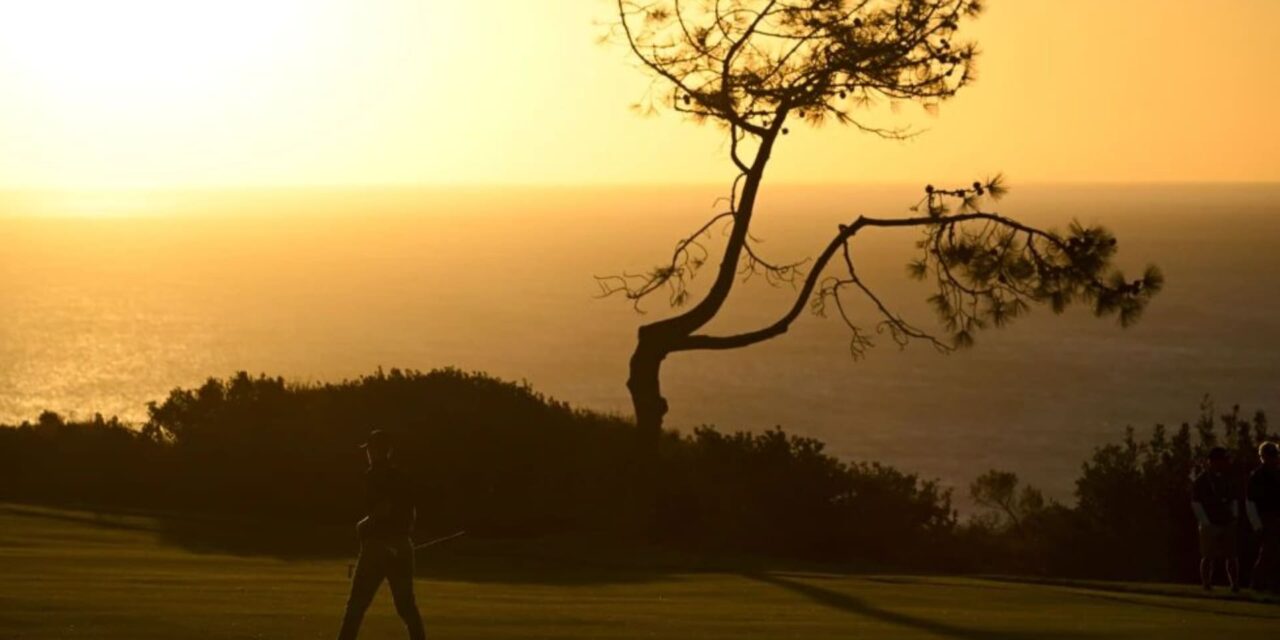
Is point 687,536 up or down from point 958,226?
down

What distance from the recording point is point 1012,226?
3231 cm

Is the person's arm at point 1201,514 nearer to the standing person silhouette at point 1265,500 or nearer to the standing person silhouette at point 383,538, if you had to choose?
the standing person silhouette at point 1265,500

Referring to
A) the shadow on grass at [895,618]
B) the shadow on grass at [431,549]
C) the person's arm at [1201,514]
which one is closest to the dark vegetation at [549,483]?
the shadow on grass at [431,549]

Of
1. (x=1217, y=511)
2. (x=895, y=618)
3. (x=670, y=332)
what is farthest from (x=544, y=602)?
(x=670, y=332)

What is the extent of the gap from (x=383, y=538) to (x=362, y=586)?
1.39 feet

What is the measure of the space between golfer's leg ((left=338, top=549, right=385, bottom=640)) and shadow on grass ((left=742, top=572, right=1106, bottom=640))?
592cm

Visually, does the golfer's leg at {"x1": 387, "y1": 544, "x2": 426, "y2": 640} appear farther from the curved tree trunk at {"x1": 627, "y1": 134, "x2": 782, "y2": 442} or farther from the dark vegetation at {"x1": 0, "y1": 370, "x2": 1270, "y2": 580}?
the curved tree trunk at {"x1": 627, "y1": 134, "x2": 782, "y2": 442}

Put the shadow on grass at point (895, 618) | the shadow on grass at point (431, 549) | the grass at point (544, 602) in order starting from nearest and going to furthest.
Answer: the grass at point (544, 602)
the shadow on grass at point (895, 618)
the shadow on grass at point (431, 549)

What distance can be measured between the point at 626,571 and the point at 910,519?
8.58 meters

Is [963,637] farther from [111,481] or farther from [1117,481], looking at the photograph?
[111,481]

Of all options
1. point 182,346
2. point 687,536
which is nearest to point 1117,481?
point 687,536

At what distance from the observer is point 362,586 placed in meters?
15.4

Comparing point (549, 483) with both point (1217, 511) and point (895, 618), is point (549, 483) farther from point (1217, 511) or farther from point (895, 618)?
point (895, 618)

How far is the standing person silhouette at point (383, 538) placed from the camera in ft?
50.4
